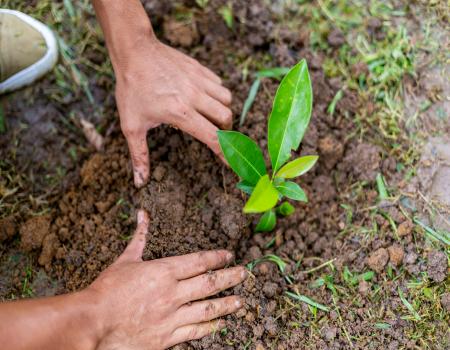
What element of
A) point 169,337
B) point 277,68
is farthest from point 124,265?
point 277,68

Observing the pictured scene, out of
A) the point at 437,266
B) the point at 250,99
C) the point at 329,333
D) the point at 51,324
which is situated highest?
the point at 250,99

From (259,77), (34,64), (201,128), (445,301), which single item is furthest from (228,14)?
(445,301)

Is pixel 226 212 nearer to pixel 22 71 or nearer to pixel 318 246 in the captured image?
pixel 318 246

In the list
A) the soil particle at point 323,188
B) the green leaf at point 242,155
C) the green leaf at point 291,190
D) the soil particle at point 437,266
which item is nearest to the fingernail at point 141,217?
the green leaf at point 242,155

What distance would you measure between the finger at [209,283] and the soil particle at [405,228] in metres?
0.57

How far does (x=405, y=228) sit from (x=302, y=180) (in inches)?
15.7

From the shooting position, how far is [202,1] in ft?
7.19

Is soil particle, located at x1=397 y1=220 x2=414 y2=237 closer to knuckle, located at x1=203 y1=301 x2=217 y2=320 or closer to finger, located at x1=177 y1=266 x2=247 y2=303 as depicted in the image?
finger, located at x1=177 y1=266 x2=247 y2=303

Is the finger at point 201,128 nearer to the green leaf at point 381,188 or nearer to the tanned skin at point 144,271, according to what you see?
the tanned skin at point 144,271

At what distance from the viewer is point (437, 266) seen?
1.76m

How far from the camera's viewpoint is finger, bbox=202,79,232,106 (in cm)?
178

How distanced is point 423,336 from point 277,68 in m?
1.11

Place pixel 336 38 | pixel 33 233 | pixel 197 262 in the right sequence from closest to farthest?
pixel 197 262 → pixel 33 233 → pixel 336 38

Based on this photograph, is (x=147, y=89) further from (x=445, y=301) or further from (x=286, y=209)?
(x=445, y=301)
